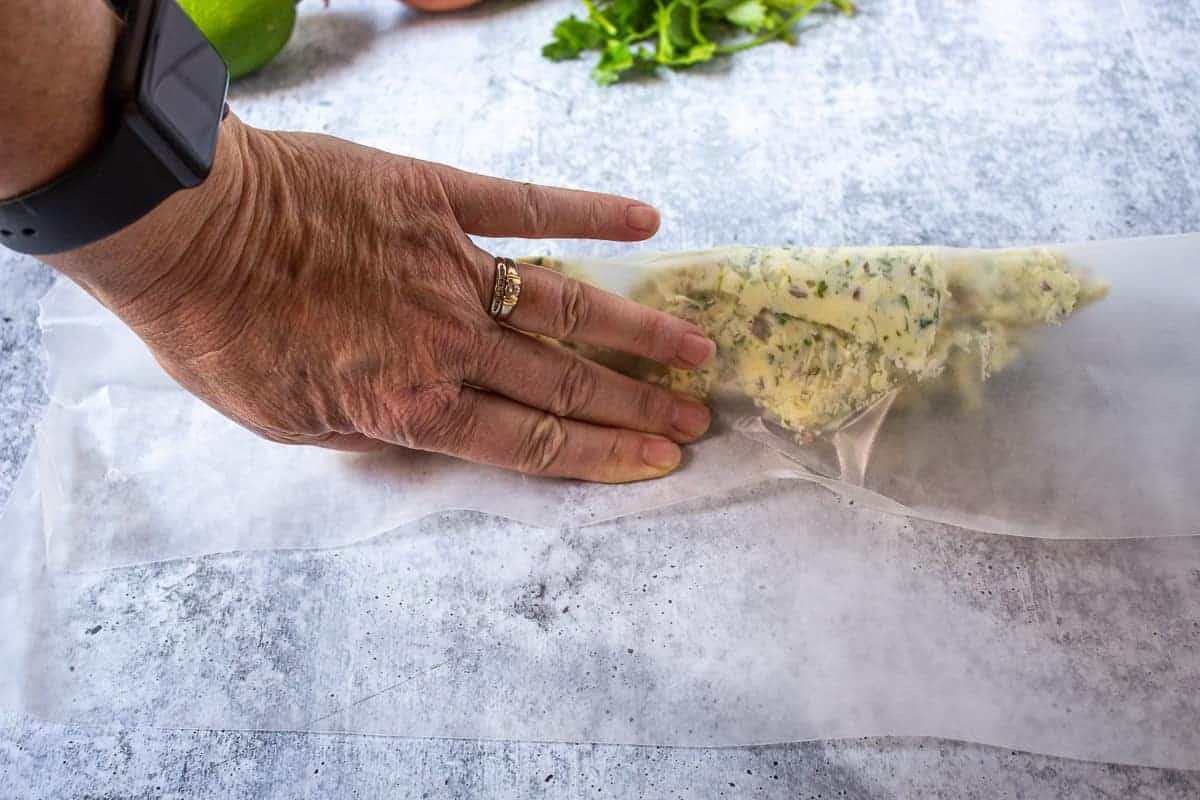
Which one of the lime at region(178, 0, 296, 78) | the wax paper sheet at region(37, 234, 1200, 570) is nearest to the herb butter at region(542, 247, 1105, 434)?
the wax paper sheet at region(37, 234, 1200, 570)

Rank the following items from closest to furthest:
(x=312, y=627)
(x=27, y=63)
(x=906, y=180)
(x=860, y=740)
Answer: (x=27, y=63), (x=860, y=740), (x=312, y=627), (x=906, y=180)

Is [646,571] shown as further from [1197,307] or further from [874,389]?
[1197,307]

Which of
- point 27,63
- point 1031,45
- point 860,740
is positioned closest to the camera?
point 27,63

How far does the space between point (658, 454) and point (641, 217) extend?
1.14ft

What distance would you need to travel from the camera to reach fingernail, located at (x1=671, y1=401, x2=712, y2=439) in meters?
1.45

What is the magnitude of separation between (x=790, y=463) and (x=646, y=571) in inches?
10.6

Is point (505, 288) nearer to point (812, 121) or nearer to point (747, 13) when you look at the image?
point (812, 121)

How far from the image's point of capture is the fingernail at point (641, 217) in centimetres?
140

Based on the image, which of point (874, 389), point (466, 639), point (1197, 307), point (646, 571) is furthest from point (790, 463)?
point (1197, 307)

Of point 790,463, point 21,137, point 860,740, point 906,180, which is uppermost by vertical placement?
point 21,137

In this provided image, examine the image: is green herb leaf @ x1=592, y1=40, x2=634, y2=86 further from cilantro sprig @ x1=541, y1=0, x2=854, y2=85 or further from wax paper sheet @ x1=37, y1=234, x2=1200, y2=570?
wax paper sheet @ x1=37, y1=234, x2=1200, y2=570

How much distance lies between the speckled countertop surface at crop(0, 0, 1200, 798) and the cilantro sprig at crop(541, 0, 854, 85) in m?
0.04

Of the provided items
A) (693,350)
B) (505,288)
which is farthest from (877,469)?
(505,288)

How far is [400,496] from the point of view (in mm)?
1464
